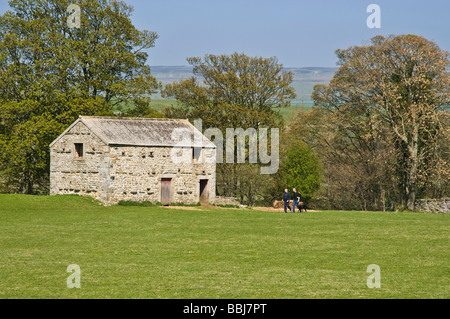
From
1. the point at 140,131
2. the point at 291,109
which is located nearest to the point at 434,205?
the point at 140,131

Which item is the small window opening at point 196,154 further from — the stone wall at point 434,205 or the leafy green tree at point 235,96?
the stone wall at point 434,205

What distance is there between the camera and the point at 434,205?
168 feet

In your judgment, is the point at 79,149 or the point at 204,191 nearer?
the point at 79,149

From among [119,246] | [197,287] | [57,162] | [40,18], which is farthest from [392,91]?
[197,287]

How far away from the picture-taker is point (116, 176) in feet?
139

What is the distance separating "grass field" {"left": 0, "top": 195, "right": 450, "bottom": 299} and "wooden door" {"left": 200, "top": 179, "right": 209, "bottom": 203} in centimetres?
1235

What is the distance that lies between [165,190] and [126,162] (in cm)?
369

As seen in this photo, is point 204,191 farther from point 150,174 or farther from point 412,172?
point 412,172

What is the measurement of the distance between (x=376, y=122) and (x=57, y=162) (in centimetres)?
2439

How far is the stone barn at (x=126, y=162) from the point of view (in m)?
42.3

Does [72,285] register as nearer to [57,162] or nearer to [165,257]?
[165,257]

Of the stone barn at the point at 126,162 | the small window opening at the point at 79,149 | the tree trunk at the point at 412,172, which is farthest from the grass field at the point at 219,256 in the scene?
the tree trunk at the point at 412,172

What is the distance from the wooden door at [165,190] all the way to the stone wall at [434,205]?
2027 cm

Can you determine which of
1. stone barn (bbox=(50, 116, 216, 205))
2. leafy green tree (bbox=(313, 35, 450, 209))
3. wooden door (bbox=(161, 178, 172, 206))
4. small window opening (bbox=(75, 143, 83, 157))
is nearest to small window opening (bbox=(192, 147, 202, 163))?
stone barn (bbox=(50, 116, 216, 205))
